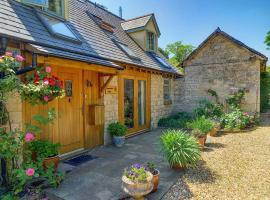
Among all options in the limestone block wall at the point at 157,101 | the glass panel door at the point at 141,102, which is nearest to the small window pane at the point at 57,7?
the glass panel door at the point at 141,102

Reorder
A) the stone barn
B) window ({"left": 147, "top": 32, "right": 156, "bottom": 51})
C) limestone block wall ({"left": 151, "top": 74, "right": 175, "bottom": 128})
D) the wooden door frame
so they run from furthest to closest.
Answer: window ({"left": 147, "top": 32, "right": 156, "bottom": 51}) < the stone barn < limestone block wall ({"left": 151, "top": 74, "right": 175, "bottom": 128}) < the wooden door frame

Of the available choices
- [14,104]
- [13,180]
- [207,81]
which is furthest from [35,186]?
[207,81]

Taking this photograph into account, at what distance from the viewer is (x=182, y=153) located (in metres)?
4.68

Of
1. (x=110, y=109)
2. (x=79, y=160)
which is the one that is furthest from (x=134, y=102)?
(x=79, y=160)

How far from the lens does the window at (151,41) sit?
12.2 meters

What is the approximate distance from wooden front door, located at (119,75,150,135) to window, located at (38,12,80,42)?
104 inches

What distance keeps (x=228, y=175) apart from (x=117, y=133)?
3844mm

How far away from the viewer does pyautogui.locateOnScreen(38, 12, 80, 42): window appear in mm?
5859

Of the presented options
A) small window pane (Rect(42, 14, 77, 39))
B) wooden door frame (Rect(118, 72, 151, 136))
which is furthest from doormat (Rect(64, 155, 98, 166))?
small window pane (Rect(42, 14, 77, 39))

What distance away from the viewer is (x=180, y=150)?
4.73 m

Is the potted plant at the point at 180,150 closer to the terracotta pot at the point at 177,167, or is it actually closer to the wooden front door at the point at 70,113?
the terracotta pot at the point at 177,167

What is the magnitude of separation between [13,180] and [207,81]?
1228 cm

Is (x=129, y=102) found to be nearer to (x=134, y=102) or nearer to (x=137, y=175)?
(x=134, y=102)

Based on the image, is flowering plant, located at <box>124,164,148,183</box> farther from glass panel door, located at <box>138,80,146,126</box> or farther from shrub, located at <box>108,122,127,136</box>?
glass panel door, located at <box>138,80,146,126</box>
